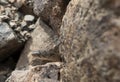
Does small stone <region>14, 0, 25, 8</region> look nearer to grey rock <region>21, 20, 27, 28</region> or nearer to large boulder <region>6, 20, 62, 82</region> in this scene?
grey rock <region>21, 20, 27, 28</region>

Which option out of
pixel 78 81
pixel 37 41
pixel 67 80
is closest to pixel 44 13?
pixel 37 41

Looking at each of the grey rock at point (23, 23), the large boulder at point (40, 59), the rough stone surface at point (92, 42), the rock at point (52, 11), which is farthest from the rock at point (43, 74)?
the grey rock at point (23, 23)

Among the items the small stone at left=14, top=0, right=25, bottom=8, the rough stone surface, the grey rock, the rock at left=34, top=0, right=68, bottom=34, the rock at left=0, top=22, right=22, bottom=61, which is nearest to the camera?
the rough stone surface

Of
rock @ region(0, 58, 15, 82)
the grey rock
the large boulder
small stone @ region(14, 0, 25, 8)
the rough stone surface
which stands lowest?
rock @ region(0, 58, 15, 82)

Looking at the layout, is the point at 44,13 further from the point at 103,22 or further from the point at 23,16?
the point at 103,22

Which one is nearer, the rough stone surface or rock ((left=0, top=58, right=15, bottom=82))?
the rough stone surface

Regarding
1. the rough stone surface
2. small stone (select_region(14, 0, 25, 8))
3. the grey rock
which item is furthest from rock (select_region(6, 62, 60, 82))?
small stone (select_region(14, 0, 25, 8))

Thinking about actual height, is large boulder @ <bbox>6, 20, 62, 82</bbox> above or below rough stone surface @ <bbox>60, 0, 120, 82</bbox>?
below
